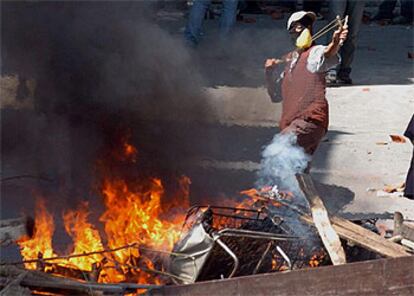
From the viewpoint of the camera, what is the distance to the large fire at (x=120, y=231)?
14.9 feet

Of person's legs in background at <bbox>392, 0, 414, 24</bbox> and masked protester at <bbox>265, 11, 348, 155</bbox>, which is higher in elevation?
masked protester at <bbox>265, 11, 348, 155</bbox>

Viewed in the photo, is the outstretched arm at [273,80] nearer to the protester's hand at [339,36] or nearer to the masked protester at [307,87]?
the masked protester at [307,87]

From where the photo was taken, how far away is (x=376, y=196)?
6723 mm

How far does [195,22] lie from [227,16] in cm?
67

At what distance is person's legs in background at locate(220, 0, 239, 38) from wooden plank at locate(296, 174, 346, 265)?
8073 millimetres

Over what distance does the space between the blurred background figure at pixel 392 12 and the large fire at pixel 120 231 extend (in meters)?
9.45

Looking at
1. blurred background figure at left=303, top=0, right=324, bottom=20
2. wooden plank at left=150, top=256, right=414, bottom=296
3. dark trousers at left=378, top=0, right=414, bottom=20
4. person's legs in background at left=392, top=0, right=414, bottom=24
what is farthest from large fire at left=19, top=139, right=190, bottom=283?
dark trousers at left=378, top=0, right=414, bottom=20

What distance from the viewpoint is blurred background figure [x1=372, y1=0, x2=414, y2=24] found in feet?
48.8

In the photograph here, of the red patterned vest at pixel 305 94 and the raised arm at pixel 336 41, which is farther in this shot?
the red patterned vest at pixel 305 94

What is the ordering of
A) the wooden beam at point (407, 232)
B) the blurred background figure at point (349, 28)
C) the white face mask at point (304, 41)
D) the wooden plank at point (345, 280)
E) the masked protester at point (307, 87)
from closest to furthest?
the wooden plank at point (345, 280)
the wooden beam at point (407, 232)
the masked protester at point (307, 87)
the white face mask at point (304, 41)
the blurred background figure at point (349, 28)

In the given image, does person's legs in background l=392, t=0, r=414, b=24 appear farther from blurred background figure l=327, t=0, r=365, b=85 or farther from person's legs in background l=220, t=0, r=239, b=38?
blurred background figure l=327, t=0, r=365, b=85

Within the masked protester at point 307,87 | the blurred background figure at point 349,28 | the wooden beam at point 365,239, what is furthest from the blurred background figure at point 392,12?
the wooden beam at point 365,239

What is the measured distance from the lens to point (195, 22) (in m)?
11.8

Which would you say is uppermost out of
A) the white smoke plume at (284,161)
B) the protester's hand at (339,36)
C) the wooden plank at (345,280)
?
the protester's hand at (339,36)
